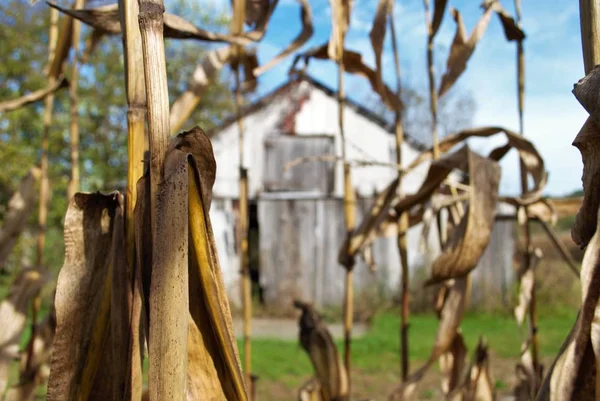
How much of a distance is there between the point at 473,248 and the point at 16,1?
10274 millimetres

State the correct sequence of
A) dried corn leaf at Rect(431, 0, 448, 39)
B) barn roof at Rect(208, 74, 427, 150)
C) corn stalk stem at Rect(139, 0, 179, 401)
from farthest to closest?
barn roof at Rect(208, 74, 427, 150) < dried corn leaf at Rect(431, 0, 448, 39) < corn stalk stem at Rect(139, 0, 179, 401)

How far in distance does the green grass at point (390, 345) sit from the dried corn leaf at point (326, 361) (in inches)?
82.4

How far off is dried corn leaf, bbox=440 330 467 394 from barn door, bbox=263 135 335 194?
24.9 feet

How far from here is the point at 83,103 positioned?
10398 mm

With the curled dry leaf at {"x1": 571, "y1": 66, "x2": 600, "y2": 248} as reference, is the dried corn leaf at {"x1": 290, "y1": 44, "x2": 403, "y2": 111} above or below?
above

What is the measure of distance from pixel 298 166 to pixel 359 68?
752 centimetres

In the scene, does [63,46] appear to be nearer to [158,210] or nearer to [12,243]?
[12,243]

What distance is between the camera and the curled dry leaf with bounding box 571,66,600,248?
0.42 meters

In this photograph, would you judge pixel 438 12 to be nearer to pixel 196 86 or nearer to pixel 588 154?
pixel 196 86

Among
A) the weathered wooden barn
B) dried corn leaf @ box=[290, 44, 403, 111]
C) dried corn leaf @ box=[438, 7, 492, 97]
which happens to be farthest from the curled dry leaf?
the weathered wooden barn

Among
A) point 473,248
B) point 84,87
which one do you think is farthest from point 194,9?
point 473,248

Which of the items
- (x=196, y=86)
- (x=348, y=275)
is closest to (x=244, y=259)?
(x=348, y=275)

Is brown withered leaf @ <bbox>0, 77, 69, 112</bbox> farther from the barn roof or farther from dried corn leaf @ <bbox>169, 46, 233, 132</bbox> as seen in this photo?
the barn roof

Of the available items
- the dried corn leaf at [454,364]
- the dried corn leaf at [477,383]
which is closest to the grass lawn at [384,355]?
the dried corn leaf at [454,364]
